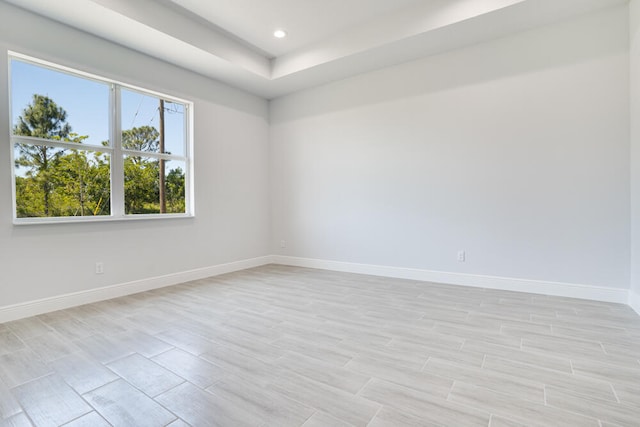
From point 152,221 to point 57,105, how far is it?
149 cm

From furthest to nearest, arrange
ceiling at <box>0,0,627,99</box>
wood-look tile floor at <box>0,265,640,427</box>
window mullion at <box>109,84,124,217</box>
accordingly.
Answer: window mullion at <box>109,84,124,217</box> → ceiling at <box>0,0,627,99</box> → wood-look tile floor at <box>0,265,640,427</box>

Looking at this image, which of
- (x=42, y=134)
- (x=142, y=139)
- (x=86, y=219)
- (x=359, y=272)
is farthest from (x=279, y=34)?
(x=359, y=272)

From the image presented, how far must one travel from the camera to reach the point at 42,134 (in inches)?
119

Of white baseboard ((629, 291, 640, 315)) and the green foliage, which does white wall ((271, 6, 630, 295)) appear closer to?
white baseboard ((629, 291, 640, 315))

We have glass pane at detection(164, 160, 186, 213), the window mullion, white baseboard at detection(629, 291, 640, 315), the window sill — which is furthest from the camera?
glass pane at detection(164, 160, 186, 213)

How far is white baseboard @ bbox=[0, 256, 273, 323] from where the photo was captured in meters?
2.80

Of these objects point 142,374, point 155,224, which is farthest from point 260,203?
point 142,374

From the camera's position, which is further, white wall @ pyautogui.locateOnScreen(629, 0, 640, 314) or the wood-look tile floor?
white wall @ pyautogui.locateOnScreen(629, 0, 640, 314)

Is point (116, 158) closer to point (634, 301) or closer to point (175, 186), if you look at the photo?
point (175, 186)

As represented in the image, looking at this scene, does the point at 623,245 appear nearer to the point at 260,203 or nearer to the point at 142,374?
the point at 142,374

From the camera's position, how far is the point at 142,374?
1.84 metres

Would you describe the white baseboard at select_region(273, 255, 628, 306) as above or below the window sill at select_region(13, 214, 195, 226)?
below

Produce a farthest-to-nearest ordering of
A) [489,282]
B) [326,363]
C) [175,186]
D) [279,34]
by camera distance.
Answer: [175,186] < [279,34] < [489,282] < [326,363]

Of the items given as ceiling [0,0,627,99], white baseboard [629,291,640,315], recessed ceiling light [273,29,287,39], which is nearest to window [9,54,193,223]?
ceiling [0,0,627,99]
